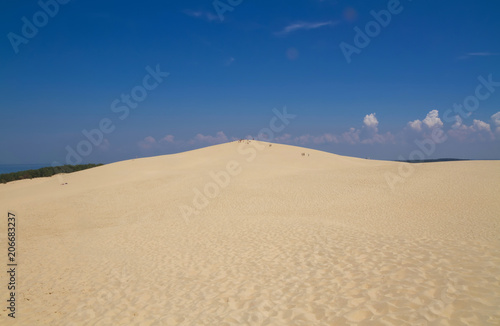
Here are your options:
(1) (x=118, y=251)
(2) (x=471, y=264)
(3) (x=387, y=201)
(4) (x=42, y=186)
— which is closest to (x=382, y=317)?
(2) (x=471, y=264)

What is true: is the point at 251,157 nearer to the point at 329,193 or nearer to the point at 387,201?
the point at 329,193

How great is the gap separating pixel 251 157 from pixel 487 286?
1266 inches

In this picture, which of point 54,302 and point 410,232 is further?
point 410,232

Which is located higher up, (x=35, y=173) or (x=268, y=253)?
(x=35, y=173)

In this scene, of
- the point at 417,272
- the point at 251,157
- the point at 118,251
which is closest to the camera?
the point at 417,272

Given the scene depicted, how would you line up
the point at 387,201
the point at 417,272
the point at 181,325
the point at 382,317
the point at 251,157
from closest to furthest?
1. the point at 382,317
2. the point at 181,325
3. the point at 417,272
4. the point at 387,201
5. the point at 251,157

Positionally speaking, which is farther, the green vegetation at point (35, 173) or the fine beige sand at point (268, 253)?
the green vegetation at point (35, 173)

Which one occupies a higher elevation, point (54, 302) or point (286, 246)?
point (286, 246)

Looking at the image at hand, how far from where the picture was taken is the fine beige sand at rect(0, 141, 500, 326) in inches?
221

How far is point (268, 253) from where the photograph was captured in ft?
31.2

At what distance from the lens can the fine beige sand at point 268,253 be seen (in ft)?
18.4

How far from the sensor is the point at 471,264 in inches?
266

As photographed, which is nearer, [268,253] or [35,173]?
[268,253]

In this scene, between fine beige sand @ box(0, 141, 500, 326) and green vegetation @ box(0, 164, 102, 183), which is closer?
fine beige sand @ box(0, 141, 500, 326)
